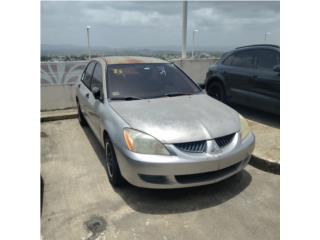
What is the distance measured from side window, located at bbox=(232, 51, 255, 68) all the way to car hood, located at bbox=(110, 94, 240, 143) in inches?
98.6

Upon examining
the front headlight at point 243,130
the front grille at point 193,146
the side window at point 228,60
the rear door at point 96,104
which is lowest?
the front grille at point 193,146

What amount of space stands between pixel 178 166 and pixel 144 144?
421 millimetres

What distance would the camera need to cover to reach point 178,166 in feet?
9.45

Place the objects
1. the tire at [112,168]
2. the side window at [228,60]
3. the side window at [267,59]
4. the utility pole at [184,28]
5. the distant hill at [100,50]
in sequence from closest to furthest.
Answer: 1. the tire at [112,168]
2. the side window at [267,59]
3. the distant hill at [100,50]
4. the side window at [228,60]
5. the utility pole at [184,28]

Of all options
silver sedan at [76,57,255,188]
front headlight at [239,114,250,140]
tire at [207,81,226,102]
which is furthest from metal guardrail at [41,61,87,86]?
front headlight at [239,114,250,140]

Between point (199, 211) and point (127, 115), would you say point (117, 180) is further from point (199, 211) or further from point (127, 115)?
point (199, 211)

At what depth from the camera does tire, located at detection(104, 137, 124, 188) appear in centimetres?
338

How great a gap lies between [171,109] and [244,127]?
942mm

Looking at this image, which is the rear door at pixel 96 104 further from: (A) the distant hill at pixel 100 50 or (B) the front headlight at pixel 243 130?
(B) the front headlight at pixel 243 130

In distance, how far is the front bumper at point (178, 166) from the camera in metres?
2.89

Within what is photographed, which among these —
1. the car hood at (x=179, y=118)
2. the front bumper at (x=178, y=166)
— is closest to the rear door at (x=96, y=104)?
the car hood at (x=179, y=118)

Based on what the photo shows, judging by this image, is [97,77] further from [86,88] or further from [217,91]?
[217,91]

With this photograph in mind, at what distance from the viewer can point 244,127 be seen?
11.6 feet

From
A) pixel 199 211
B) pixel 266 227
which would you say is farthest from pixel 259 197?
pixel 199 211
